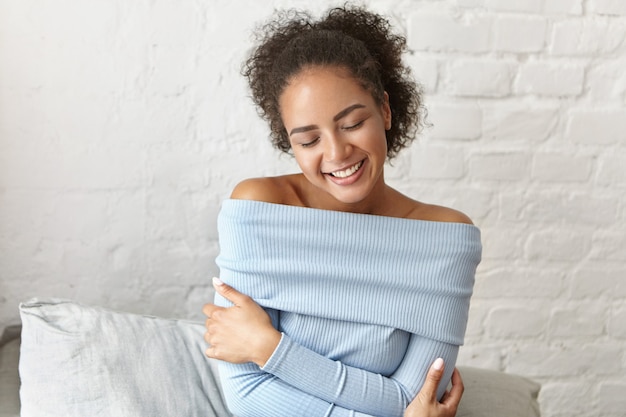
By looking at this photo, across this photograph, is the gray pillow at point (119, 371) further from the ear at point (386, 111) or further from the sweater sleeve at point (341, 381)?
the ear at point (386, 111)

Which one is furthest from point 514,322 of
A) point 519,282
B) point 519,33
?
point 519,33

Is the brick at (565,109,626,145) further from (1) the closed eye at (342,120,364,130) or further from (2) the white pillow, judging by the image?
(2) the white pillow

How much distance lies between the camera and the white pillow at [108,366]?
5.38 ft

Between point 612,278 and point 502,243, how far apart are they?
38 cm

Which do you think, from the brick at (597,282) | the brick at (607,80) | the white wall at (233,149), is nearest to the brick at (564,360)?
the white wall at (233,149)

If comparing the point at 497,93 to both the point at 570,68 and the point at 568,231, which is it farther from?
the point at 568,231

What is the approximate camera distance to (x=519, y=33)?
2.19 meters

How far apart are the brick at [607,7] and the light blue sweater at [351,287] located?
97cm

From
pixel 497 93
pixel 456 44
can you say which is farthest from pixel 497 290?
pixel 456 44

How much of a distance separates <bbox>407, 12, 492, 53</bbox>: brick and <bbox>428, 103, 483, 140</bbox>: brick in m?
0.16

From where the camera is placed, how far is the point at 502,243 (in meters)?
2.32

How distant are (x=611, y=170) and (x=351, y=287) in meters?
1.12

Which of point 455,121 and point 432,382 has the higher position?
point 455,121

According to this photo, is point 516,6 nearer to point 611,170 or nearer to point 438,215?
point 611,170
